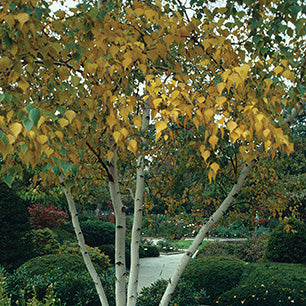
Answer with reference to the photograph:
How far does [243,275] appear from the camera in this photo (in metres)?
5.89

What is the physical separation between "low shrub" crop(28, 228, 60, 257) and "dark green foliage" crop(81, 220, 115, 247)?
299cm

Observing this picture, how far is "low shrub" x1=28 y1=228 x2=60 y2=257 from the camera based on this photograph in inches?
298

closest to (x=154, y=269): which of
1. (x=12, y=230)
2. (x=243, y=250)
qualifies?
(x=243, y=250)

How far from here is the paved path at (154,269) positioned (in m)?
7.80

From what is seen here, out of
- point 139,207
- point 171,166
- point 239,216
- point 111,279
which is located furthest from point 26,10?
point 111,279

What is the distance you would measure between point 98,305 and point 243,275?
2.44 m

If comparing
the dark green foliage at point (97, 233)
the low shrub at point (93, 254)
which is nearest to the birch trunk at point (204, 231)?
the low shrub at point (93, 254)

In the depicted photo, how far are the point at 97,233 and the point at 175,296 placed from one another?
21.1 feet

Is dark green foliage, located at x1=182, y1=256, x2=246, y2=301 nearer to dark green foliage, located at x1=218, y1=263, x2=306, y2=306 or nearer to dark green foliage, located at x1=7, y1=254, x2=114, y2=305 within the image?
dark green foliage, located at x1=218, y1=263, x2=306, y2=306

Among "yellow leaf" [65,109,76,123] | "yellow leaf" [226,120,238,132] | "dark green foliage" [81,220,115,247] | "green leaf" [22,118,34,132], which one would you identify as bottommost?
"dark green foliage" [81,220,115,247]

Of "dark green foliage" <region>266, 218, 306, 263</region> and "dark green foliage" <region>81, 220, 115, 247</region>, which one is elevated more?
"dark green foliage" <region>81, 220, 115, 247</region>

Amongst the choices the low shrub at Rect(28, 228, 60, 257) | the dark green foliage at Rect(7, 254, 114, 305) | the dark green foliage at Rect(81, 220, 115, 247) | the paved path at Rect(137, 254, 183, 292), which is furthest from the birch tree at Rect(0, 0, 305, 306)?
the dark green foliage at Rect(81, 220, 115, 247)

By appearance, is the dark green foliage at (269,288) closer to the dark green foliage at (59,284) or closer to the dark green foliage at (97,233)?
the dark green foliage at (59,284)

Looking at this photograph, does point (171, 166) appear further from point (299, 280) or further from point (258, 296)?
point (299, 280)
